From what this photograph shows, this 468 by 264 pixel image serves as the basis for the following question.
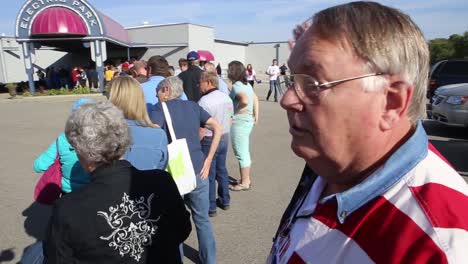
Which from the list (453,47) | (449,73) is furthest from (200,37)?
(449,73)

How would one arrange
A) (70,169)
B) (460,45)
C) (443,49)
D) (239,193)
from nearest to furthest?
1. (70,169)
2. (239,193)
3. (460,45)
4. (443,49)

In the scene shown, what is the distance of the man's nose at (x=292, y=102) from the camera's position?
1136mm

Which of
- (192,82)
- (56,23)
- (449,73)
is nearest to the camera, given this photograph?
(192,82)

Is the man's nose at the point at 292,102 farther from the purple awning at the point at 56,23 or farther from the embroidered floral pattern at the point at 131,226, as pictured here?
the purple awning at the point at 56,23

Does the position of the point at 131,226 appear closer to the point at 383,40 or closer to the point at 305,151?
the point at 305,151

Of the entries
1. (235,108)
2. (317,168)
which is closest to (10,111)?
(235,108)

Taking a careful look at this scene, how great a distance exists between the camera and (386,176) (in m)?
0.98

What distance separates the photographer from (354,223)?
38.8 inches

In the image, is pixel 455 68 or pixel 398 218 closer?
pixel 398 218

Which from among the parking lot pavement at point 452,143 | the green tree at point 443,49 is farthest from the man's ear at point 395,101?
the green tree at point 443,49

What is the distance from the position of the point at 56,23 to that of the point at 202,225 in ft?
64.3

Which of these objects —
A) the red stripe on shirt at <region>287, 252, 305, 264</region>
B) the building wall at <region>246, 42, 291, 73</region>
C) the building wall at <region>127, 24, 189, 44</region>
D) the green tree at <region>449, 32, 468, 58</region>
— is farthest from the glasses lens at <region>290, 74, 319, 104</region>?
the building wall at <region>246, 42, 291, 73</region>

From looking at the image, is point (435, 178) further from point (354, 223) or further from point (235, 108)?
point (235, 108)

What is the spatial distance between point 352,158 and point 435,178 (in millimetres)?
225
